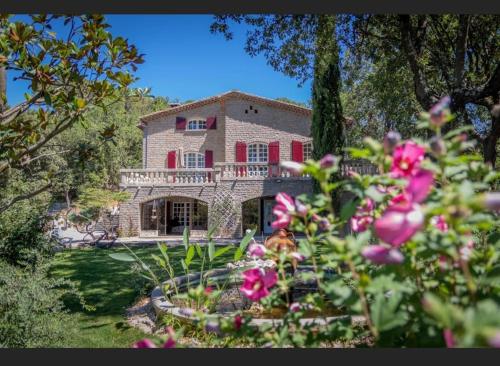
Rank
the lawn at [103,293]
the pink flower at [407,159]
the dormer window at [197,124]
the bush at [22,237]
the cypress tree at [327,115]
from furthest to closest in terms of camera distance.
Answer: the dormer window at [197,124], the cypress tree at [327,115], the bush at [22,237], the lawn at [103,293], the pink flower at [407,159]

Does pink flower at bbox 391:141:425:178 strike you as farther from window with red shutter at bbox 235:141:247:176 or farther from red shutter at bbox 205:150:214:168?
red shutter at bbox 205:150:214:168

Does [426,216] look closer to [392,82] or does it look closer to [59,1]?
[59,1]

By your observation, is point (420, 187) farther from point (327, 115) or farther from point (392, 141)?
point (327, 115)

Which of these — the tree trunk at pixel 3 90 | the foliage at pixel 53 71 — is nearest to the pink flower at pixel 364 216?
the foliage at pixel 53 71

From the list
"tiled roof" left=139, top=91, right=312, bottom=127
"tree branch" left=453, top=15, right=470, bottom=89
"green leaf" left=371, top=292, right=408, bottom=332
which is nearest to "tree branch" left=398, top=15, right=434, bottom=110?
"tree branch" left=453, top=15, right=470, bottom=89

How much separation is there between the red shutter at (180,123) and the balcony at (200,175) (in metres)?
2.77

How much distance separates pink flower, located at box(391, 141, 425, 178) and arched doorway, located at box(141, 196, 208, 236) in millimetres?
12736

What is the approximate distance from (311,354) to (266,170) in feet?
41.4

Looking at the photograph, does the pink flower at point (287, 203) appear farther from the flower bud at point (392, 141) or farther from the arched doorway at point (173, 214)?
the arched doorway at point (173, 214)

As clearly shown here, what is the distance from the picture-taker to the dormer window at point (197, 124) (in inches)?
646

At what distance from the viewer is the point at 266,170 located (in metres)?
14.2

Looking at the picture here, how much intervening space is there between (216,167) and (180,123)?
3.10m

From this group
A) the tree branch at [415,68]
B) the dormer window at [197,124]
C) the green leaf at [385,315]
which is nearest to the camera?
the green leaf at [385,315]

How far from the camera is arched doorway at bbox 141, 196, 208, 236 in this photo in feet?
45.1
